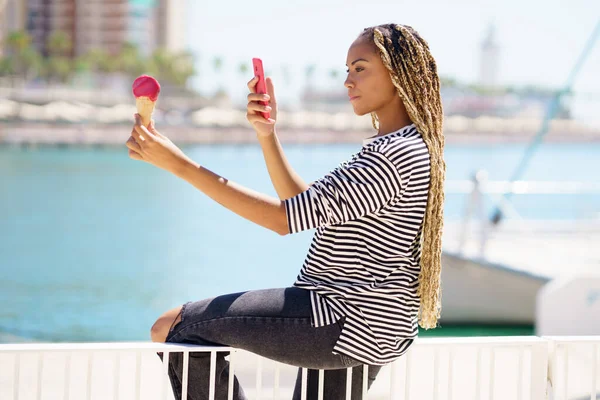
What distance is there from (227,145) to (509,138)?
1975 inches

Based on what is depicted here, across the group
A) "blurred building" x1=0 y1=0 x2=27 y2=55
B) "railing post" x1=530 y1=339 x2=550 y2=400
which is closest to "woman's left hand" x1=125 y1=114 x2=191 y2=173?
"railing post" x1=530 y1=339 x2=550 y2=400

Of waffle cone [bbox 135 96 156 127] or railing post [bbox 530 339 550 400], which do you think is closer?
waffle cone [bbox 135 96 156 127]

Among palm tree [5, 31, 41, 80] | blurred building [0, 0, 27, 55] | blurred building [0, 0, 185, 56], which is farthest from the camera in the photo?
blurred building [0, 0, 27, 55]

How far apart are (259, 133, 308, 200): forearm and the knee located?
0.37 metres

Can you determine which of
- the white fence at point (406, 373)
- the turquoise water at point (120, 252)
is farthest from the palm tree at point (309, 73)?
the white fence at point (406, 373)

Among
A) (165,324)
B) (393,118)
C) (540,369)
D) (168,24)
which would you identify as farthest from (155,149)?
(168,24)

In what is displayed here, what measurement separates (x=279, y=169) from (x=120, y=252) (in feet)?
77.0

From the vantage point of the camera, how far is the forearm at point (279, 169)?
193 cm

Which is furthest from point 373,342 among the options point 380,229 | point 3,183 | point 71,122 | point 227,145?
point 227,145

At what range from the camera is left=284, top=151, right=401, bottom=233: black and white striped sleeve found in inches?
67.1

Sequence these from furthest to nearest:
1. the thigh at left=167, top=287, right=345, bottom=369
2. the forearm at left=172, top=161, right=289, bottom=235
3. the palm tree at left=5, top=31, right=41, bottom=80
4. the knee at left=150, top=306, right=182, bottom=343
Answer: the palm tree at left=5, top=31, right=41, bottom=80 → the knee at left=150, top=306, right=182, bottom=343 → the thigh at left=167, top=287, right=345, bottom=369 → the forearm at left=172, top=161, right=289, bottom=235

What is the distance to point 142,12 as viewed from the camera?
373 feet

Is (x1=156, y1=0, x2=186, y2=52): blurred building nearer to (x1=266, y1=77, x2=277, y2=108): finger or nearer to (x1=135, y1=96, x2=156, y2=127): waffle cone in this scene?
(x1=266, y1=77, x2=277, y2=108): finger

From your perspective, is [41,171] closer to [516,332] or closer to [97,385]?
[516,332]
